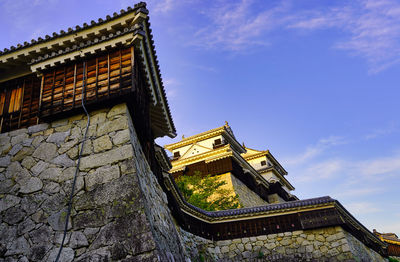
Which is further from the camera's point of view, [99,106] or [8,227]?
[99,106]

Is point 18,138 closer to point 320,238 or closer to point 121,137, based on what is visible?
point 121,137

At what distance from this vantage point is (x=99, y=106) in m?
7.53

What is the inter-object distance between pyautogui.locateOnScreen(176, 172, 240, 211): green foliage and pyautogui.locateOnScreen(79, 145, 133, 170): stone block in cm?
1442

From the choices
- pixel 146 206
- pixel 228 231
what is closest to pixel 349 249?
pixel 228 231

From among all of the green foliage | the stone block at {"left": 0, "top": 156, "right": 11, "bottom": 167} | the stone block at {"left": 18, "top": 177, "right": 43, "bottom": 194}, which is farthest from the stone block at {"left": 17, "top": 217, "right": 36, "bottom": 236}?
the green foliage

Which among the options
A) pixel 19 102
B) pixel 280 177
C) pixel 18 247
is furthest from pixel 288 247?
pixel 280 177

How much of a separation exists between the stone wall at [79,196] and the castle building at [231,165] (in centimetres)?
1809

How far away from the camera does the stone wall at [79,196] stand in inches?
220

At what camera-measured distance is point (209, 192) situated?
22.4 m

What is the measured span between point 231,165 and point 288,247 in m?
11.4

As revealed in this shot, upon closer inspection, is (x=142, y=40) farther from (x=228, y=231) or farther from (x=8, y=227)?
(x=228, y=231)

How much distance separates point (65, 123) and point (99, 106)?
962 millimetres

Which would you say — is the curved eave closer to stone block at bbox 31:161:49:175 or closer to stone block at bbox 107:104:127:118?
stone block at bbox 107:104:127:118

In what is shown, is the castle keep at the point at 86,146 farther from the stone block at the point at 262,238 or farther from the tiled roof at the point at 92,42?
the stone block at the point at 262,238
